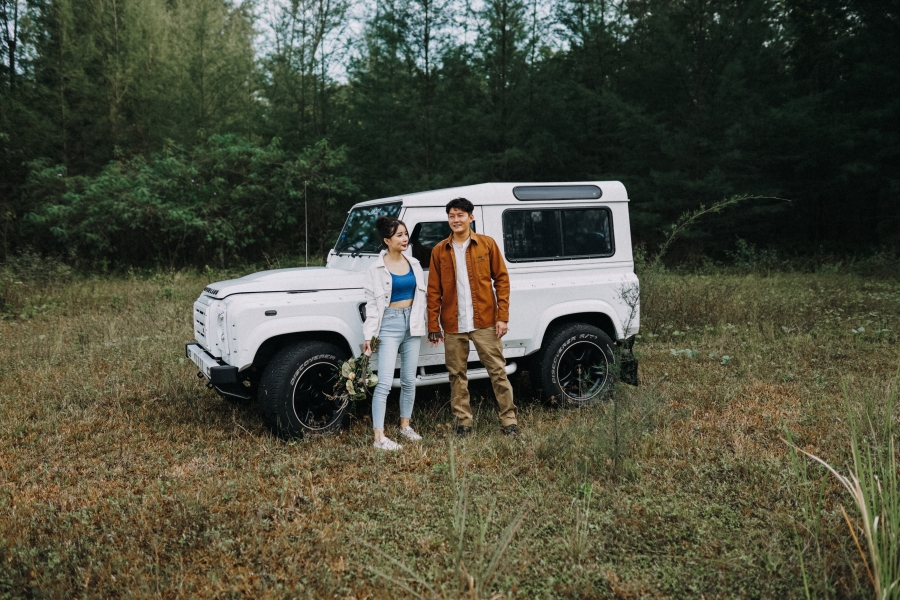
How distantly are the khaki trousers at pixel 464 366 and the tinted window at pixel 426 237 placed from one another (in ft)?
2.45

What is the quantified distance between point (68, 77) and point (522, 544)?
22464mm

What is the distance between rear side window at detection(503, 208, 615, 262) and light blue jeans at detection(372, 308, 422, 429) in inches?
50.5

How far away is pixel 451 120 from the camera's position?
747 inches

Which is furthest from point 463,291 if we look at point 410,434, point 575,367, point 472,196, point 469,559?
point 469,559

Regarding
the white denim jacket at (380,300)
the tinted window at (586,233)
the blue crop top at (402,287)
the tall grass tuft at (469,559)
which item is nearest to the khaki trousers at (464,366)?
the white denim jacket at (380,300)

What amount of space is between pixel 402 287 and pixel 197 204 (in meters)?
14.3

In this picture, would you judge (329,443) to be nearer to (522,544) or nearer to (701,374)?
(522,544)

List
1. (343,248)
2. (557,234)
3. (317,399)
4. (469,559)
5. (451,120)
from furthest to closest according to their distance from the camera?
(451,120) → (343,248) → (557,234) → (317,399) → (469,559)

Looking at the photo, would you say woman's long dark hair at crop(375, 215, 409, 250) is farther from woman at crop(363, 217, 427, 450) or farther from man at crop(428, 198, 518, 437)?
man at crop(428, 198, 518, 437)

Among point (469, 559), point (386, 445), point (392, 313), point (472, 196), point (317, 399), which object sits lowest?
point (469, 559)

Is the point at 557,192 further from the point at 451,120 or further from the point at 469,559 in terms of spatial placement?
the point at 451,120

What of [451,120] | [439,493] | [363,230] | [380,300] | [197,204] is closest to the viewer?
[439,493]

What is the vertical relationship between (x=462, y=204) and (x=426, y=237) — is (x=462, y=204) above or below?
above

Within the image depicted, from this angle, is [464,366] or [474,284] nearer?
[474,284]
